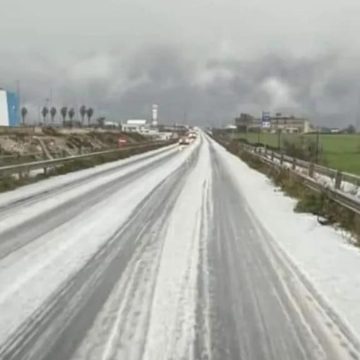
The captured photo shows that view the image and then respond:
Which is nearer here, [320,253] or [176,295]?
[176,295]

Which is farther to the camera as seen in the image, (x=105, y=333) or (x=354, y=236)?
(x=354, y=236)

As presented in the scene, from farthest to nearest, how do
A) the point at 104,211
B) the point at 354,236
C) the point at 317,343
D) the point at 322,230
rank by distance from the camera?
1. the point at 104,211
2. the point at 322,230
3. the point at 354,236
4. the point at 317,343

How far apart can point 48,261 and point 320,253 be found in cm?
430

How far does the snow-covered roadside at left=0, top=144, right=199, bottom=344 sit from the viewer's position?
20.7 feet

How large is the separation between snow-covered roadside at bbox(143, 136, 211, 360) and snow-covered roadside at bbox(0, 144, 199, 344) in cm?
121

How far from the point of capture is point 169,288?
7.14 meters

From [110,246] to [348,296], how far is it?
13.7 ft

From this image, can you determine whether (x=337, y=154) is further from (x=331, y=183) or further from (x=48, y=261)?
(x=48, y=261)

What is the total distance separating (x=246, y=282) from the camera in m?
7.59

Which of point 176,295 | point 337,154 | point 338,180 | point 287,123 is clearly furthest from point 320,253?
point 287,123

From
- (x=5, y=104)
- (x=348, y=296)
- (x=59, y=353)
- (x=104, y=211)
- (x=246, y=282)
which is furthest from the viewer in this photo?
(x=5, y=104)

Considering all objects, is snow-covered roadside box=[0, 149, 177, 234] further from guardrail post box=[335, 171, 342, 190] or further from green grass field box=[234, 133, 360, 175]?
green grass field box=[234, 133, 360, 175]

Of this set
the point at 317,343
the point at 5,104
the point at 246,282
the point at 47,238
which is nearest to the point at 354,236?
the point at 246,282

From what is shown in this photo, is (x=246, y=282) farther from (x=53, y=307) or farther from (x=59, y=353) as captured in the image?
(x=59, y=353)
